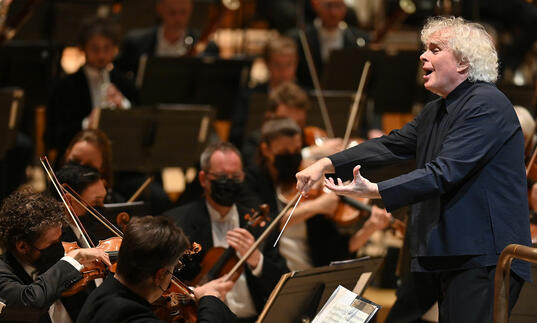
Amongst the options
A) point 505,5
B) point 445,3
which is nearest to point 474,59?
point 445,3

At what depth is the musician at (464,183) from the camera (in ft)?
8.75

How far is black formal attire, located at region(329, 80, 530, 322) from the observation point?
2664mm

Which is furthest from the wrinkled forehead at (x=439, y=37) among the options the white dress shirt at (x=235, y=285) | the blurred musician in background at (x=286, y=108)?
the blurred musician in background at (x=286, y=108)

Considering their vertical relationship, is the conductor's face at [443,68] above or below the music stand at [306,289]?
above

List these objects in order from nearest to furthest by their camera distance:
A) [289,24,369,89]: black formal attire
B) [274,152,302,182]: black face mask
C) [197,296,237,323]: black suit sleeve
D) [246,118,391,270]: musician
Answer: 1. [197,296,237,323]: black suit sleeve
2. [246,118,391,270]: musician
3. [274,152,302,182]: black face mask
4. [289,24,369,89]: black formal attire

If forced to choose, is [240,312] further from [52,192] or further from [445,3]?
[445,3]

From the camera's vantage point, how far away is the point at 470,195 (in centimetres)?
274

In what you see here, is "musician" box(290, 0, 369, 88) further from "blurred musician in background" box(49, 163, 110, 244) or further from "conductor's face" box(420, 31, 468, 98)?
"conductor's face" box(420, 31, 468, 98)

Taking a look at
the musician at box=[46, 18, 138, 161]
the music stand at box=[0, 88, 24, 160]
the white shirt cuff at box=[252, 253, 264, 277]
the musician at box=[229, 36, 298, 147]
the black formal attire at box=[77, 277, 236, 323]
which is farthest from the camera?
the musician at box=[229, 36, 298, 147]

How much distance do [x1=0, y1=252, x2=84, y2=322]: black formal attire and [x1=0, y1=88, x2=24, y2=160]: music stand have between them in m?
2.18

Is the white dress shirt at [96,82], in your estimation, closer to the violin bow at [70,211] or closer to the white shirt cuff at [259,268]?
the white shirt cuff at [259,268]

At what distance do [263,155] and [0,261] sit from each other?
1701mm

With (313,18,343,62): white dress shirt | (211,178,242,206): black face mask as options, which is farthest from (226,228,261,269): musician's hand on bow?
(313,18,343,62): white dress shirt

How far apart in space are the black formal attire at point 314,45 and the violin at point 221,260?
111 inches
